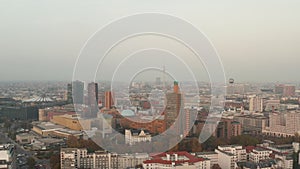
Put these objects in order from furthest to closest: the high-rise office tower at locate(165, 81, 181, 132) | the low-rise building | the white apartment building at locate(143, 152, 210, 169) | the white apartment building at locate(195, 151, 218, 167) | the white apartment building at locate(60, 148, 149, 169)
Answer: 1. the low-rise building
2. the white apartment building at locate(195, 151, 218, 167)
3. the white apartment building at locate(60, 148, 149, 169)
4. the white apartment building at locate(143, 152, 210, 169)
5. the high-rise office tower at locate(165, 81, 181, 132)

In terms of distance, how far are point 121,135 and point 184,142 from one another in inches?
38.1

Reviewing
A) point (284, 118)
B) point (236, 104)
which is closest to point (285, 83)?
point (236, 104)

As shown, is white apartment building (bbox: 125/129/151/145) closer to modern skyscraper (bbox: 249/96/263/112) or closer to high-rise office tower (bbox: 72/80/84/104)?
high-rise office tower (bbox: 72/80/84/104)

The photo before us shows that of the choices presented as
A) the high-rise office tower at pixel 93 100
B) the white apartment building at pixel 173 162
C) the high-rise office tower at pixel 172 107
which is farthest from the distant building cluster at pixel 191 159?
the high-rise office tower at pixel 93 100

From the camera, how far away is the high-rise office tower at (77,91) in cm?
170

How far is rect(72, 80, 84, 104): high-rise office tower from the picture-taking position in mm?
1701

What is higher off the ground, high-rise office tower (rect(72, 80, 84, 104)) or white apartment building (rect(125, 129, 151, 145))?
high-rise office tower (rect(72, 80, 84, 104))

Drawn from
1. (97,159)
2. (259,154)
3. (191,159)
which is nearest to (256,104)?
(259,154)

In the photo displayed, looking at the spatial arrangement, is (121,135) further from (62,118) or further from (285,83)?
(285,83)

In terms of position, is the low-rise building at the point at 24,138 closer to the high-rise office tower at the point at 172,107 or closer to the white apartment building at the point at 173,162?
the white apartment building at the point at 173,162

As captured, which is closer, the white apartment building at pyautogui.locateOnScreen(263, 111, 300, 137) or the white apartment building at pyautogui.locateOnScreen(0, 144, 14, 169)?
the white apartment building at pyautogui.locateOnScreen(0, 144, 14, 169)

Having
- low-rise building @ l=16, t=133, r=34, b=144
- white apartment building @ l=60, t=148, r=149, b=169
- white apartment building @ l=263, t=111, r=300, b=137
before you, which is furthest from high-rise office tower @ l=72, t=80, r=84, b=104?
white apartment building @ l=263, t=111, r=300, b=137

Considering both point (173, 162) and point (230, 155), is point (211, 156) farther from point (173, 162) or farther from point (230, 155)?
point (173, 162)

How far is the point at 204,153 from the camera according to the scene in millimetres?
3740
